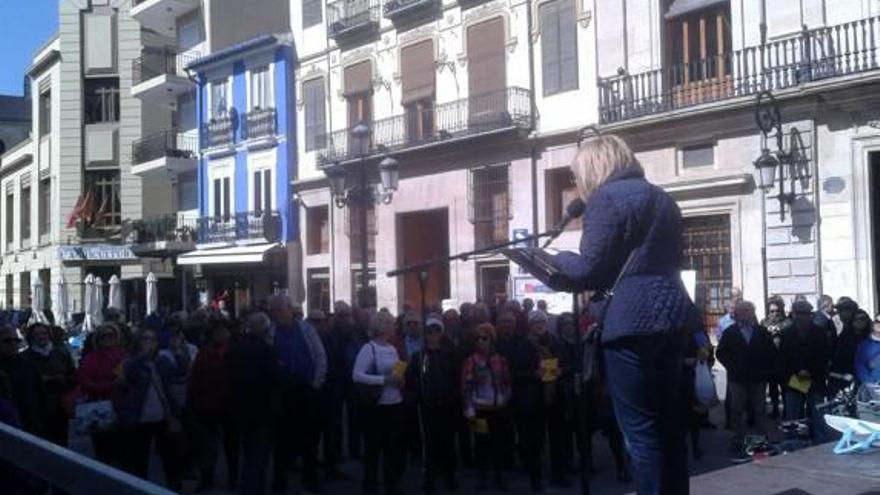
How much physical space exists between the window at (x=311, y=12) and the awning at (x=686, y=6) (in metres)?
13.1

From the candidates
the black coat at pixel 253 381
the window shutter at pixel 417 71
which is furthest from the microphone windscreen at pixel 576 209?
the window shutter at pixel 417 71

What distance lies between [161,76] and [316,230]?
35.6ft

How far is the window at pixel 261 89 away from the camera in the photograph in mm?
34625

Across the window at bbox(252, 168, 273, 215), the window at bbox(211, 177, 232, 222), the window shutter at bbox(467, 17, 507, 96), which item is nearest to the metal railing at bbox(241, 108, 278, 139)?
the window at bbox(252, 168, 273, 215)

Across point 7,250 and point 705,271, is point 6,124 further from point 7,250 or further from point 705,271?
point 705,271

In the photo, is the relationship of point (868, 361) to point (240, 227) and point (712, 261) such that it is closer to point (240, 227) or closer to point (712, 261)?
point (712, 261)

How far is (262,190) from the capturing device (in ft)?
115

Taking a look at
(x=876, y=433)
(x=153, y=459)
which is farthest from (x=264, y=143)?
(x=876, y=433)

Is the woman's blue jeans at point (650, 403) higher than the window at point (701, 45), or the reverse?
the window at point (701, 45)

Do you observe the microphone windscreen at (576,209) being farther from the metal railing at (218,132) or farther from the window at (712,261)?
the metal railing at (218,132)

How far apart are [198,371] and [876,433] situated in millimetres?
6280

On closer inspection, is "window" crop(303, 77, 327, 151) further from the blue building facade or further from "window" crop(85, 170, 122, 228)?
"window" crop(85, 170, 122, 228)

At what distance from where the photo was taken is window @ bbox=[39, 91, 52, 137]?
47.2m

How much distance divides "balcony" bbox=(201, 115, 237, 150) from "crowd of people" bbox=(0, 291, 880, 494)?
978 inches
